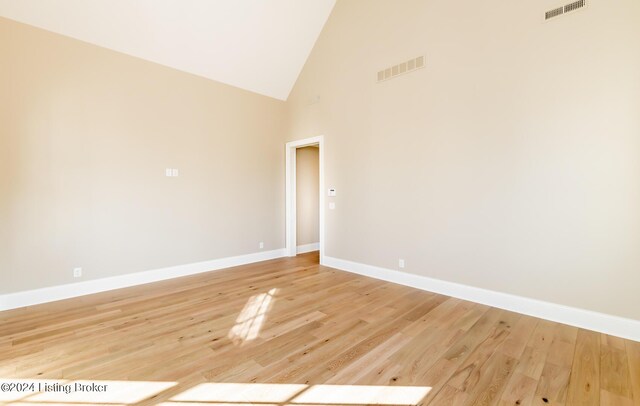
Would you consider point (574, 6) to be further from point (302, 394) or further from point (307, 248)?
point (307, 248)

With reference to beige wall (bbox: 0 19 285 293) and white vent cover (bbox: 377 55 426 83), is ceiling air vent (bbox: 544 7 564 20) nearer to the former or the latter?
white vent cover (bbox: 377 55 426 83)

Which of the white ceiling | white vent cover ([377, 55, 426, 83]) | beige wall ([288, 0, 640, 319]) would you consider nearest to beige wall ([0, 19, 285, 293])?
the white ceiling

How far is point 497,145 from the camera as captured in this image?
335cm

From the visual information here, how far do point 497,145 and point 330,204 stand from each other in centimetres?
287

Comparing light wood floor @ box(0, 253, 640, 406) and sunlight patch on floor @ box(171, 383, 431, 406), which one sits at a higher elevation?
sunlight patch on floor @ box(171, 383, 431, 406)

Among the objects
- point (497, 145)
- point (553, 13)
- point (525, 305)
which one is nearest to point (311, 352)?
point (525, 305)

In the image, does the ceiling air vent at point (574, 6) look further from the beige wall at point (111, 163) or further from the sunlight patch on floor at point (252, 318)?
the beige wall at point (111, 163)

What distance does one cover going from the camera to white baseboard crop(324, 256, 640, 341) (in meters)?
2.66

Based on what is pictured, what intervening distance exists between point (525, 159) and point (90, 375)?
4543 mm

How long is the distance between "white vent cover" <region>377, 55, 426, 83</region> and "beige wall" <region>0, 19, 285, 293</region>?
103 inches

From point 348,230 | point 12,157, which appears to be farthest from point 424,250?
point 12,157

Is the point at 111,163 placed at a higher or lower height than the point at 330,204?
higher

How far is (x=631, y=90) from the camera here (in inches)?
102

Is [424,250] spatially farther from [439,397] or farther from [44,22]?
[44,22]
